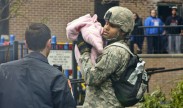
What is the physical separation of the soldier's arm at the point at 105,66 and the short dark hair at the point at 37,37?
0.80 m

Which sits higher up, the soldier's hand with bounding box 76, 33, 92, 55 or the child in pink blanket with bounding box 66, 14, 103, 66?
the child in pink blanket with bounding box 66, 14, 103, 66

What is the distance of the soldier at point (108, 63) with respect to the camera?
503cm

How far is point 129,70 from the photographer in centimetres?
509

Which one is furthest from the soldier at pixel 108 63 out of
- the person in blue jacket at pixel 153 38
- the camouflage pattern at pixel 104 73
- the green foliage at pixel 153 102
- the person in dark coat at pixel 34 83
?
the person in blue jacket at pixel 153 38

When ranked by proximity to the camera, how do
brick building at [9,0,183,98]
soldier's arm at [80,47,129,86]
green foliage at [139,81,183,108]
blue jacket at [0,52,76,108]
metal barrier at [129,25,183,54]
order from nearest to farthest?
1. blue jacket at [0,52,76,108]
2. soldier's arm at [80,47,129,86]
3. green foliage at [139,81,183,108]
4. metal barrier at [129,25,183,54]
5. brick building at [9,0,183,98]

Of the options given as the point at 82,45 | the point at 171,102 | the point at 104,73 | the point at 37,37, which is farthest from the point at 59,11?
the point at 37,37

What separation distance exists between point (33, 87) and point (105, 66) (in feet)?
3.23

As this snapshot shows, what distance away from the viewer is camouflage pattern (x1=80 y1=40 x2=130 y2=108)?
503 cm

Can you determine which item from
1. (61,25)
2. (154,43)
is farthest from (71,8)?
(154,43)

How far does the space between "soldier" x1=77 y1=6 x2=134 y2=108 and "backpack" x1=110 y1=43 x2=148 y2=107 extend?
0.04m

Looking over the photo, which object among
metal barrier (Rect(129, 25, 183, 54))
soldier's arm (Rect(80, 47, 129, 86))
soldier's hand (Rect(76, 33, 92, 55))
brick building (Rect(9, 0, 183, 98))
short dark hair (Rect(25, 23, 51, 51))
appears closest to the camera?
short dark hair (Rect(25, 23, 51, 51))

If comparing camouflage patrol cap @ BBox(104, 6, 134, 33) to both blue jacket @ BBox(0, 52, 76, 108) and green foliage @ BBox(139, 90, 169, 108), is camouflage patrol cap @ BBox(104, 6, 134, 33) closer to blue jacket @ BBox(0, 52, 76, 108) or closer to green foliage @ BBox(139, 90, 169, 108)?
blue jacket @ BBox(0, 52, 76, 108)

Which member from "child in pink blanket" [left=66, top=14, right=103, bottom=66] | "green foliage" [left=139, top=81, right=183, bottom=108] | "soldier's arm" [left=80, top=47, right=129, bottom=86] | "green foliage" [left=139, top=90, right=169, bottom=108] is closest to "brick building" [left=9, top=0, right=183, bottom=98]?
"green foliage" [left=139, top=90, right=169, bottom=108]

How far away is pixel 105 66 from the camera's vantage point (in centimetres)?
503
